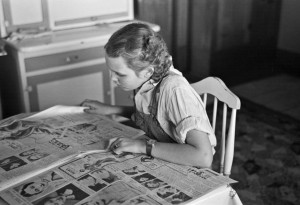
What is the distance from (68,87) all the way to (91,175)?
1.70 metres

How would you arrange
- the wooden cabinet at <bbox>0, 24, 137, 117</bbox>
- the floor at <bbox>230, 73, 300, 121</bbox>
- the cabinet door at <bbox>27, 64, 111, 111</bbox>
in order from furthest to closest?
the floor at <bbox>230, 73, 300, 121</bbox>, the cabinet door at <bbox>27, 64, 111, 111</bbox>, the wooden cabinet at <bbox>0, 24, 137, 117</bbox>

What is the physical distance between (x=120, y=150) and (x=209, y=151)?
282 millimetres

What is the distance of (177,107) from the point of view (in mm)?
1303

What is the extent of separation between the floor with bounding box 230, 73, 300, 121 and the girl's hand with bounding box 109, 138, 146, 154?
2633 millimetres

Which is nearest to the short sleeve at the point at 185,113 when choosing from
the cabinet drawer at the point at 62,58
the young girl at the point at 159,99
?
the young girl at the point at 159,99

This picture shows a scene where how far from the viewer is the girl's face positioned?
1328 mm

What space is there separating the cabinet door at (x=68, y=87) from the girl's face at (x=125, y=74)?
4.56 feet

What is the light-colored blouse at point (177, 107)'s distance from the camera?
4.14ft

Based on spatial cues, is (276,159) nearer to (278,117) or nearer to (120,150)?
(278,117)

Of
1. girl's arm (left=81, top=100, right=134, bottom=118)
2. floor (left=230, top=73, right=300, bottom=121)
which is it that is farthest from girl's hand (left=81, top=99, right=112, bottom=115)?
floor (left=230, top=73, right=300, bottom=121)

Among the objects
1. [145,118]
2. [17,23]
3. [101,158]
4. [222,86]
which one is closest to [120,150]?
[101,158]

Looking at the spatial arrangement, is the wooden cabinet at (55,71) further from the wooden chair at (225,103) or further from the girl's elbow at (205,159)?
the girl's elbow at (205,159)

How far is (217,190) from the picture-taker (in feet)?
3.68

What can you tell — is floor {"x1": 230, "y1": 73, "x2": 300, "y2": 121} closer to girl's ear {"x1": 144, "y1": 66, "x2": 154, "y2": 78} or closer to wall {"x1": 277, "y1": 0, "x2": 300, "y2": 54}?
wall {"x1": 277, "y1": 0, "x2": 300, "y2": 54}
